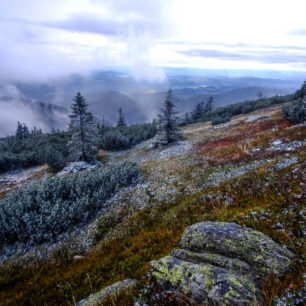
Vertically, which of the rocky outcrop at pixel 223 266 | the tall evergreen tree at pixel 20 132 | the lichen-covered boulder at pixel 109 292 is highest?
the rocky outcrop at pixel 223 266

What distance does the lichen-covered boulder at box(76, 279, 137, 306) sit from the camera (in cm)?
474

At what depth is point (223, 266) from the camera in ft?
15.0

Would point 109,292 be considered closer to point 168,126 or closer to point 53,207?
point 53,207

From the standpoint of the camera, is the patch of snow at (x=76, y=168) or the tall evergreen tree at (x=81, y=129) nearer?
the patch of snow at (x=76, y=168)

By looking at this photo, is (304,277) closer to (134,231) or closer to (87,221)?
(134,231)

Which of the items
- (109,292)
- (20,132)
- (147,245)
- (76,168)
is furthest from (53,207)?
(20,132)

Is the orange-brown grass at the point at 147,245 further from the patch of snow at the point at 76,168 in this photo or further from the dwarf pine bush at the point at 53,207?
the patch of snow at the point at 76,168

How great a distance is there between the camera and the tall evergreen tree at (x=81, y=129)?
29.1 meters

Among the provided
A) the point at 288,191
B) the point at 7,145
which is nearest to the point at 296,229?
the point at 288,191

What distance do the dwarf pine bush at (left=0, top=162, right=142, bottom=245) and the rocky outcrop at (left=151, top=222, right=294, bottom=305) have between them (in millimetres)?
7834

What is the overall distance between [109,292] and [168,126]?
99.7ft

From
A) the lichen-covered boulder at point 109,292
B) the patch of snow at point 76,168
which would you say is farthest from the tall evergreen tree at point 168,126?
Result: the lichen-covered boulder at point 109,292

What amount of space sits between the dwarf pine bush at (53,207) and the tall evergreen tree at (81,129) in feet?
51.8

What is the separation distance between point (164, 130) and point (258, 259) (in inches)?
1199
